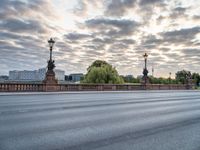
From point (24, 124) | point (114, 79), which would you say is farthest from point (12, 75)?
point (24, 124)

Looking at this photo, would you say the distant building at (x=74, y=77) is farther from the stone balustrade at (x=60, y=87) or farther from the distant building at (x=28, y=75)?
the stone balustrade at (x=60, y=87)

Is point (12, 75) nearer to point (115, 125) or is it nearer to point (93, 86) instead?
point (93, 86)

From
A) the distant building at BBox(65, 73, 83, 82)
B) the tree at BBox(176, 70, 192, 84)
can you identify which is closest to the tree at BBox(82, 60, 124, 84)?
the tree at BBox(176, 70, 192, 84)

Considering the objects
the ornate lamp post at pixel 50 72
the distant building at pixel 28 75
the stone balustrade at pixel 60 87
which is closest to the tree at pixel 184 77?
the stone balustrade at pixel 60 87

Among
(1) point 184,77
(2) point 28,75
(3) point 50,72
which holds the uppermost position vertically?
(2) point 28,75

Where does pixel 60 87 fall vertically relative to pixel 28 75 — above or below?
below

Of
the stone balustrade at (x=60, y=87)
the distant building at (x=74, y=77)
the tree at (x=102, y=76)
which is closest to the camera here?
the stone balustrade at (x=60, y=87)

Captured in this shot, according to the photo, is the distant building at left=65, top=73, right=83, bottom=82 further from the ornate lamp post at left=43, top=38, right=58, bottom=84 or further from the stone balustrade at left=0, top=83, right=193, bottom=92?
the ornate lamp post at left=43, top=38, right=58, bottom=84

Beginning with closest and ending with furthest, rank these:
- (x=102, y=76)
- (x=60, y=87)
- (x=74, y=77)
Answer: (x=60, y=87) < (x=102, y=76) < (x=74, y=77)

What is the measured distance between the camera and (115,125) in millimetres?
8344

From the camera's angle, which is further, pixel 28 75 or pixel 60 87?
pixel 28 75

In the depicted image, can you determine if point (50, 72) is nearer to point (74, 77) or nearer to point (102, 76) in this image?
point (102, 76)

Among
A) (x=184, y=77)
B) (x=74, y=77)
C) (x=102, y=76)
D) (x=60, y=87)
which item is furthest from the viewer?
(x=74, y=77)

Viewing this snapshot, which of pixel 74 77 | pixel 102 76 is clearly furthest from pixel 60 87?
pixel 74 77
